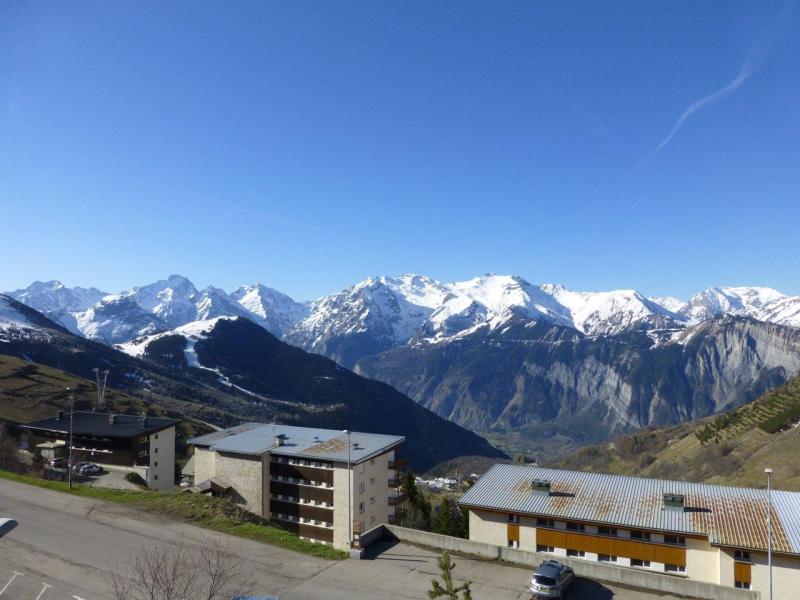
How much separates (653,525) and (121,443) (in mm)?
75113

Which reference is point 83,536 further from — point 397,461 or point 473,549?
point 397,461

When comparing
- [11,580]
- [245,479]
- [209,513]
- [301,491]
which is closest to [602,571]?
[209,513]

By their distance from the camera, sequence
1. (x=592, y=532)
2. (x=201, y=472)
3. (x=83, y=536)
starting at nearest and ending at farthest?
1. (x=83, y=536)
2. (x=592, y=532)
3. (x=201, y=472)

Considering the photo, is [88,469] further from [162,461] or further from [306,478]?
[306,478]

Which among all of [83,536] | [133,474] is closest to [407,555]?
[83,536]

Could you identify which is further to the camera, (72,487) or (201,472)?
(201,472)

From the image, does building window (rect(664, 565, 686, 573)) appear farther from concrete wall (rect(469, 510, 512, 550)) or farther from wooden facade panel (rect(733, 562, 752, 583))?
concrete wall (rect(469, 510, 512, 550))

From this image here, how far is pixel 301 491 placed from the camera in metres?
65.1

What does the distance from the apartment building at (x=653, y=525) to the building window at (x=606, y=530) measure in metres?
0.06

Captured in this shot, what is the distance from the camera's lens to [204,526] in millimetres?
34969

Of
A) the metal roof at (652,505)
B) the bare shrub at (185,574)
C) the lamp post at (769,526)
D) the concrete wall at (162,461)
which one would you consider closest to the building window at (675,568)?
the metal roof at (652,505)

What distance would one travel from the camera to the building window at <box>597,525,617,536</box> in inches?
1421

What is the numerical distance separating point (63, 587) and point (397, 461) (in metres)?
49.8

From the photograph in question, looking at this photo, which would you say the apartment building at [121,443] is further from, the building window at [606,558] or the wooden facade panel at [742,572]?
the wooden facade panel at [742,572]
